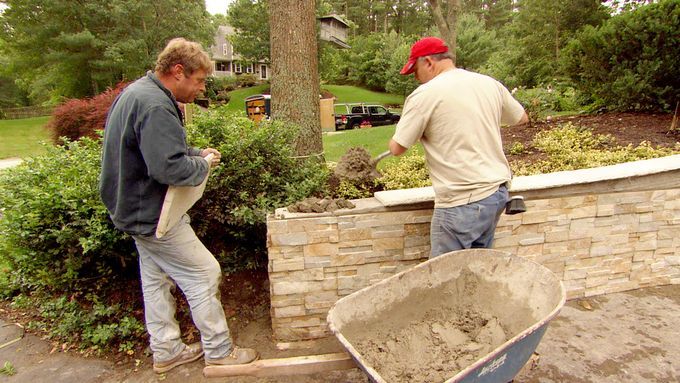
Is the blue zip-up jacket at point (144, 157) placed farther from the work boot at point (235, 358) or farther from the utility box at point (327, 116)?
the utility box at point (327, 116)

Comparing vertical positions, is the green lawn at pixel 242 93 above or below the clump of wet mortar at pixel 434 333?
above

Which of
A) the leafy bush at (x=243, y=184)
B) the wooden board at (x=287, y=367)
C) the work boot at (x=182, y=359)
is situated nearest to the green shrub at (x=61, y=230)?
the leafy bush at (x=243, y=184)

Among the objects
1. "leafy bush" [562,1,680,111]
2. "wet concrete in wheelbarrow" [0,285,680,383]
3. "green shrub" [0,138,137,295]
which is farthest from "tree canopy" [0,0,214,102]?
"wet concrete in wheelbarrow" [0,285,680,383]

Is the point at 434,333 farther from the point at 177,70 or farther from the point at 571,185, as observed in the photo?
the point at 177,70

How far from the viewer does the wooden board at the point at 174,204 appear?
93.0 inches

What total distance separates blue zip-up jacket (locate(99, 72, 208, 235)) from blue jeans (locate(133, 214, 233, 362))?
0.64 feet

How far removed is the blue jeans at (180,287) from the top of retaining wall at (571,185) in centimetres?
66

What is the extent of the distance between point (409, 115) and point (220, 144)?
1.60 metres

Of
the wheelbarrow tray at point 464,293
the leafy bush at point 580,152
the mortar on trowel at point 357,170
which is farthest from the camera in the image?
the leafy bush at point 580,152

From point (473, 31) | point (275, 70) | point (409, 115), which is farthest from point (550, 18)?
point (409, 115)

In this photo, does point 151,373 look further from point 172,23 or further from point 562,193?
point 172,23

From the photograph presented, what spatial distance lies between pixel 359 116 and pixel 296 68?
18220 mm

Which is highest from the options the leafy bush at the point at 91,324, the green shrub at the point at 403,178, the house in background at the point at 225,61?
the house in background at the point at 225,61

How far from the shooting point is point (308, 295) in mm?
3143
